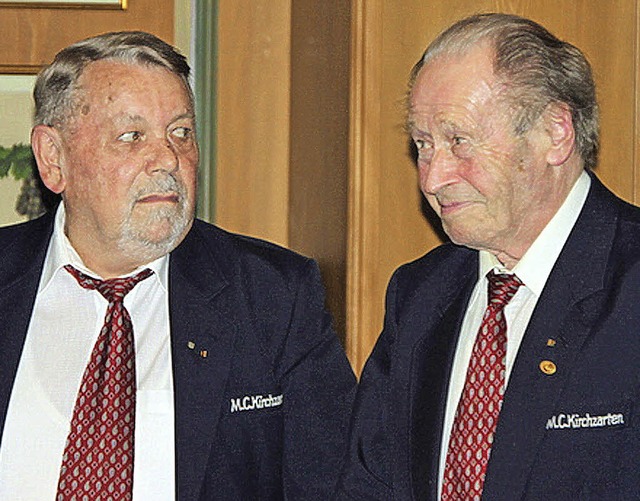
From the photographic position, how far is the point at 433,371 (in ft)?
8.43

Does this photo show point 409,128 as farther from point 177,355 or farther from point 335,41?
point 335,41

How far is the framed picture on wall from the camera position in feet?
12.8

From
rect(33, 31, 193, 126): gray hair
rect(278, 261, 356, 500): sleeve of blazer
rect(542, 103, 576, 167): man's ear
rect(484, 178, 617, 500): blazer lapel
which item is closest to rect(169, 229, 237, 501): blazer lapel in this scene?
rect(278, 261, 356, 500): sleeve of blazer

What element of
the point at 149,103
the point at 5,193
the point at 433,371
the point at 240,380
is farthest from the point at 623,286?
the point at 5,193

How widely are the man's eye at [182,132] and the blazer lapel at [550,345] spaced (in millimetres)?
821

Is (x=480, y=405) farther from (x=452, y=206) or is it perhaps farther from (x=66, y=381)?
(x=66, y=381)

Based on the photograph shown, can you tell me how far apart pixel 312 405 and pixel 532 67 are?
31.9 inches

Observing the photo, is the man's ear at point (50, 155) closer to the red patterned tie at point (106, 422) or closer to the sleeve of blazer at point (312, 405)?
the red patterned tie at point (106, 422)

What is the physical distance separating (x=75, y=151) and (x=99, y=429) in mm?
580

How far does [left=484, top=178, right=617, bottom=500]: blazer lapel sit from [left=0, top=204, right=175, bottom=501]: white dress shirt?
2.21 ft

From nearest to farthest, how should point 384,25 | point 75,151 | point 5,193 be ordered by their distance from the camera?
point 75,151 < point 384,25 < point 5,193

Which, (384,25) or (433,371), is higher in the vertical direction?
(384,25)

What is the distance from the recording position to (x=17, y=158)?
3914mm

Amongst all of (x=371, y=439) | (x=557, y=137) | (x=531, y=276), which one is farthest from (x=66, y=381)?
(x=557, y=137)
